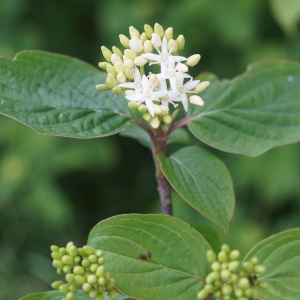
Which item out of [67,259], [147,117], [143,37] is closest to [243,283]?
[67,259]

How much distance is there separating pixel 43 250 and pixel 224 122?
2.15 meters

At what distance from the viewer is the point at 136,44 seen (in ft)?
3.43

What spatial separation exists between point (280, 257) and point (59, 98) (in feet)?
2.87

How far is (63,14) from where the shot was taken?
3227 mm

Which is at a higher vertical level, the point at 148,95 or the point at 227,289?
the point at 148,95

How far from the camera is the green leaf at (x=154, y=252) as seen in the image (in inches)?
34.7

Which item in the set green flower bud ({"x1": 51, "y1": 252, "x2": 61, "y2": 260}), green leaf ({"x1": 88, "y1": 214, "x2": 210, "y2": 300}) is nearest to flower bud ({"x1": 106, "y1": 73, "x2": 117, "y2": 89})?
green leaf ({"x1": 88, "y1": 214, "x2": 210, "y2": 300})

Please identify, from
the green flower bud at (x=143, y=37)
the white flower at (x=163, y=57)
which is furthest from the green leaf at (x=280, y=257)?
the green flower bud at (x=143, y=37)

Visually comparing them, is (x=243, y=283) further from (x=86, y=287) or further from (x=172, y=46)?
(x=172, y=46)

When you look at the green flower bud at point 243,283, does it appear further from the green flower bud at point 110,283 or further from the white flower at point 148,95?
the white flower at point 148,95

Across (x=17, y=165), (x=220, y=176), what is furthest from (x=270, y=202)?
(x=17, y=165)

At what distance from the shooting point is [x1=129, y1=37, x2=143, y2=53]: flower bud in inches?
41.0

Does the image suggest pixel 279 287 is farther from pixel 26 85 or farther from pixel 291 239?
pixel 26 85

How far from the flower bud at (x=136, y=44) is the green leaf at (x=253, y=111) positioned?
0.34 m
